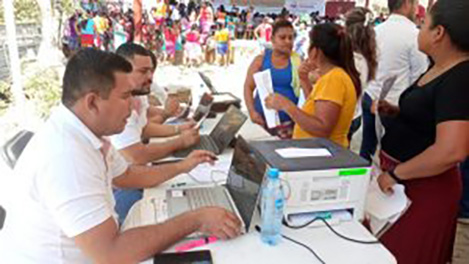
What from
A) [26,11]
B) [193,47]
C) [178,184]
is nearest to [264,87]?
[178,184]

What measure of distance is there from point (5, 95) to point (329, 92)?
11.4ft

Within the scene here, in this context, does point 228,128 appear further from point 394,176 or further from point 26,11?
point 26,11

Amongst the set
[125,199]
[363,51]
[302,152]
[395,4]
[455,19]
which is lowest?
[125,199]

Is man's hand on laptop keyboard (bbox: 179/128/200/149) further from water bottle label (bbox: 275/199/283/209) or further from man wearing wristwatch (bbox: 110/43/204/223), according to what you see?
water bottle label (bbox: 275/199/283/209)

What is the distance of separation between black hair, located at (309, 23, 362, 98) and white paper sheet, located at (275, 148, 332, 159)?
50 centimetres

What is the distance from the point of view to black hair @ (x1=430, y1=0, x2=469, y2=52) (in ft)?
3.95

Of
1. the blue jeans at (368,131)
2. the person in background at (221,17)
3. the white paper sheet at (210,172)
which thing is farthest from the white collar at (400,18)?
the person in background at (221,17)

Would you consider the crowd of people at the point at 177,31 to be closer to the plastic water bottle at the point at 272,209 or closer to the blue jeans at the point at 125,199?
the blue jeans at the point at 125,199

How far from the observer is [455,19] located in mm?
1215

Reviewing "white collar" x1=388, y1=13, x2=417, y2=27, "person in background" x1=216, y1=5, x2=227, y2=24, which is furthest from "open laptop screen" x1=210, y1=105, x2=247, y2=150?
"person in background" x1=216, y1=5, x2=227, y2=24

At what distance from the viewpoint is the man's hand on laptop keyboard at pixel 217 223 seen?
112 cm

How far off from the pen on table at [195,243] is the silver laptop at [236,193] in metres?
0.12

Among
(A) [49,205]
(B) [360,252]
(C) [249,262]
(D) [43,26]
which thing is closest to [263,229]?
(C) [249,262]

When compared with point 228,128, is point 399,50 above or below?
above
